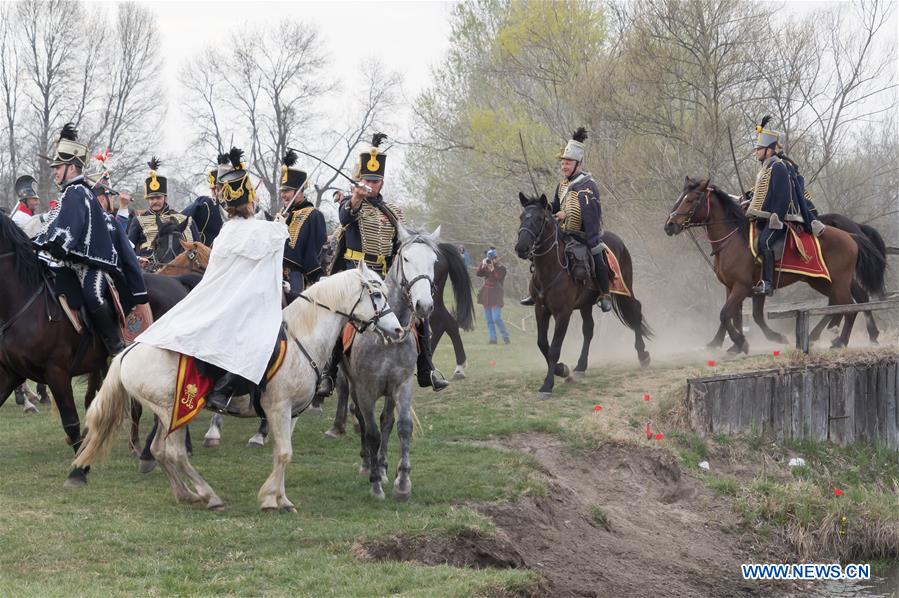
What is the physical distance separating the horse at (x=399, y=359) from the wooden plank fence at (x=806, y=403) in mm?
5813

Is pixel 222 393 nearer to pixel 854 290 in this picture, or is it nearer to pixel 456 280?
pixel 456 280

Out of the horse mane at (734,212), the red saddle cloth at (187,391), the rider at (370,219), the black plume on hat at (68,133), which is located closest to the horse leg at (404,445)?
the rider at (370,219)

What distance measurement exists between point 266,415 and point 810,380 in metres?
9.30

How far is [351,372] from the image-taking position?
9.41 metres

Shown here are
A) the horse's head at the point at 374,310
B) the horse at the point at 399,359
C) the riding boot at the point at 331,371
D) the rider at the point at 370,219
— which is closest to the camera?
the horse's head at the point at 374,310

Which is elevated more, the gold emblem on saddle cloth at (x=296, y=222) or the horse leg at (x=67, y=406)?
the gold emblem on saddle cloth at (x=296, y=222)

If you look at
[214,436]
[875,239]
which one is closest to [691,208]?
[875,239]

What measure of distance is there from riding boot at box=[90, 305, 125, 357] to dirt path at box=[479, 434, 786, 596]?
12.7 feet

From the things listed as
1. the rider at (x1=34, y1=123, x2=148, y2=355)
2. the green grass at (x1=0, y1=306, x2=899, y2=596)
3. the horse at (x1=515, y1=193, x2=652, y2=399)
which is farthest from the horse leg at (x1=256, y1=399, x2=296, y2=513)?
the horse at (x1=515, y1=193, x2=652, y2=399)

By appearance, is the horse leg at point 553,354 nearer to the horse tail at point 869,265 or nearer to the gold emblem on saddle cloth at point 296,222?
the gold emblem on saddle cloth at point 296,222

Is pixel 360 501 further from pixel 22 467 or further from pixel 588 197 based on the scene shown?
pixel 588 197

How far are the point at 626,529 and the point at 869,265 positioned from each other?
8488 mm

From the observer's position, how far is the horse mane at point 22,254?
31.4 feet

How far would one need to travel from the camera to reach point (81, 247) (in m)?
9.45
